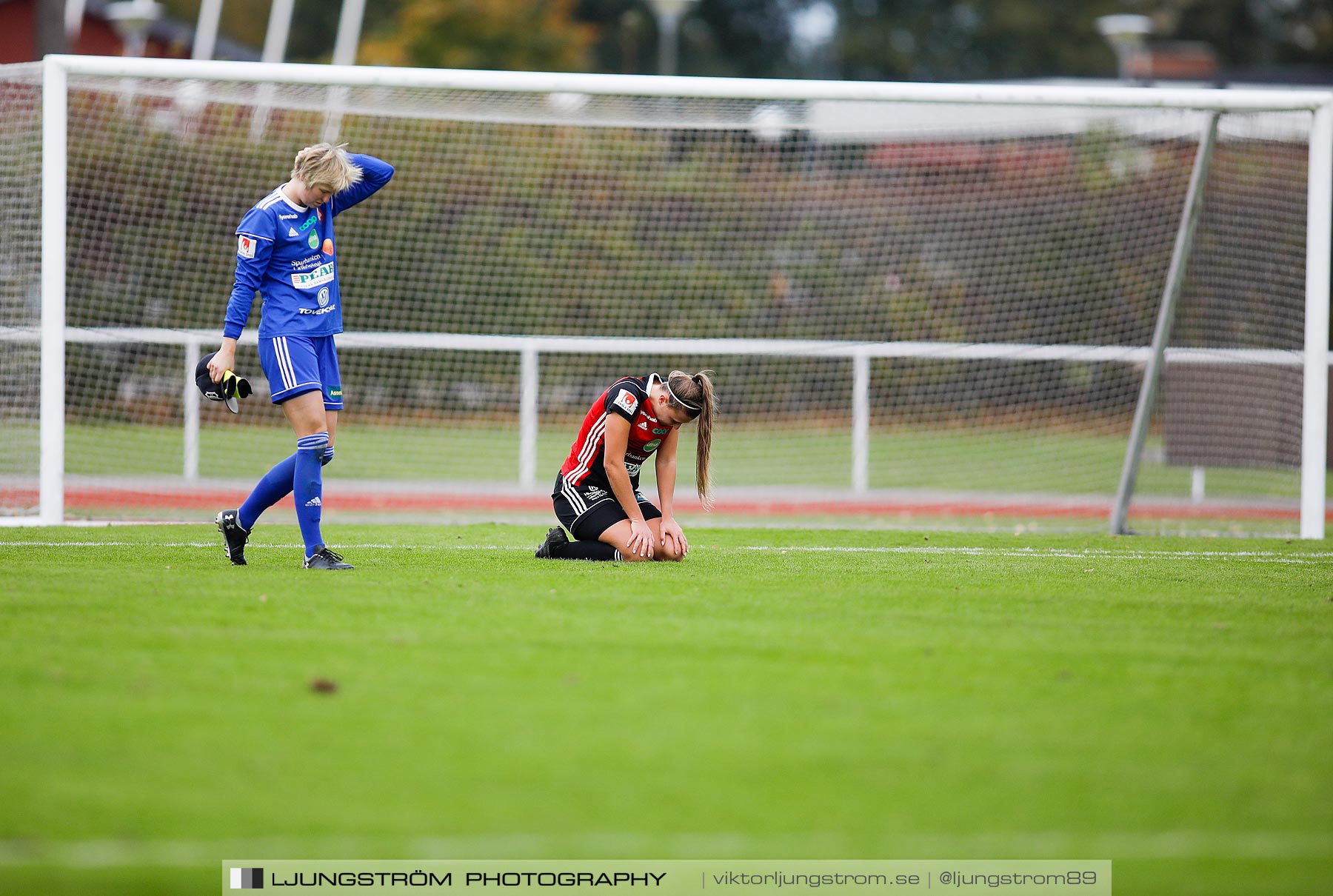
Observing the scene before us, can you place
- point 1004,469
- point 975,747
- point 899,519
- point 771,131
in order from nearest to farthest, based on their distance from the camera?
point 975,747 → point 899,519 → point 1004,469 → point 771,131

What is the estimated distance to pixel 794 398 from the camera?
1348 centimetres

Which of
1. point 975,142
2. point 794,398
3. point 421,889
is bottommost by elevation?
point 421,889

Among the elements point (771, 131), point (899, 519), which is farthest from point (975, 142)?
point (899, 519)

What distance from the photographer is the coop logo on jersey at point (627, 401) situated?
6.19 meters

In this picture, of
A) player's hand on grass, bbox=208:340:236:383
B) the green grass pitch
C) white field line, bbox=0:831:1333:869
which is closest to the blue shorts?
player's hand on grass, bbox=208:340:236:383

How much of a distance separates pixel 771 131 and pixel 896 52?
25.5 m

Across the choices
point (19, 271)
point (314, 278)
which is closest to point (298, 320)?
point (314, 278)

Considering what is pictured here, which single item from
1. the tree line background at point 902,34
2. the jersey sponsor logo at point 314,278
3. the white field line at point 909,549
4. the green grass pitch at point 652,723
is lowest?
the green grass pitch at point 652,723

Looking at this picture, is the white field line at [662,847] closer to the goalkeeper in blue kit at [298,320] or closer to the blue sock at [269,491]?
the goalkeeper in blue kit at [298,320]

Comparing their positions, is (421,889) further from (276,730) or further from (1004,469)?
(1004,469)

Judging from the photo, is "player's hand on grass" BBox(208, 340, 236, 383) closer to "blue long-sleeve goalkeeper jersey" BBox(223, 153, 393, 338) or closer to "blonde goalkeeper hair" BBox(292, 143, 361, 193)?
"blue long-sleeve goalkeeper jersey" BBox(223, 153, 393, 338)

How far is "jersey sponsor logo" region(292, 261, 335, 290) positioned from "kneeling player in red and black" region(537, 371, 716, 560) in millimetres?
1432

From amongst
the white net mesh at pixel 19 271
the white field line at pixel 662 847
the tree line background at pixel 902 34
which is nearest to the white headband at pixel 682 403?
the white field line at pixel 662 847

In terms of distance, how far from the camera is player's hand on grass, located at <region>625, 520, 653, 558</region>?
6.32 m
